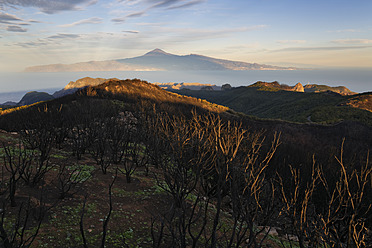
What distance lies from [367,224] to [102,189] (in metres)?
12.7

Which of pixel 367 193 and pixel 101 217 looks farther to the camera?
pixel 367 193

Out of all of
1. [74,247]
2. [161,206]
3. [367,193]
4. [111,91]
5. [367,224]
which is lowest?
[367,224]

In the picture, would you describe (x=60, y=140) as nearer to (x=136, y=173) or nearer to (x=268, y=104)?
(x=136, y=173)

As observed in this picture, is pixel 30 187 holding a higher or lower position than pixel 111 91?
lower

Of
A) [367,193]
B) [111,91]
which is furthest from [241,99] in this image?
[367,193]

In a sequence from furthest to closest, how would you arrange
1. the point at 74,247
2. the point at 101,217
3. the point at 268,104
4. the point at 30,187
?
the point at 268,104 → the point at 30,187 → the point at 101,217 → the point at 74,247

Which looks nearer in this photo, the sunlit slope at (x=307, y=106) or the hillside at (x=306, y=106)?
the hillside at (x=306, y=106)

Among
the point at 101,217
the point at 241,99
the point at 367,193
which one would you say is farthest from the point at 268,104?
the point at 101,217

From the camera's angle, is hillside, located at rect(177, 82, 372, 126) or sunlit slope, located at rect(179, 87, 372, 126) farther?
sunlit slope, located at rect(179, 87, 372, 126)

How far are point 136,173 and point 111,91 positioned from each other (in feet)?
135

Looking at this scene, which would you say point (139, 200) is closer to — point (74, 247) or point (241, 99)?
point (74, 247)

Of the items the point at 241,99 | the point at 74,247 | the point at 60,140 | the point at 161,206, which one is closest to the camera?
the point at 74,247

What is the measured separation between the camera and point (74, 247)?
188 inches

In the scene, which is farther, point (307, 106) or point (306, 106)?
point (306, 106)
